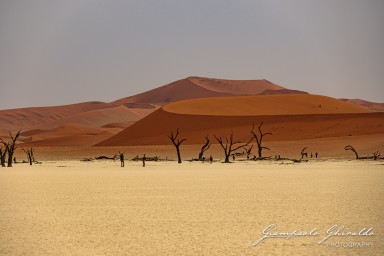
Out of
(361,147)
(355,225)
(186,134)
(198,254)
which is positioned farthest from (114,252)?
(186,134)

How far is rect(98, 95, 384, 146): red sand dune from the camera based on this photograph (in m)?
86.1

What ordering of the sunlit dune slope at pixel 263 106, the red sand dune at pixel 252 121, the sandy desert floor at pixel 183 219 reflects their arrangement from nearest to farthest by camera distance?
the sandy desert floor at pixel 183 219 < the red sand dune at pixel 252 121 < the sunlit dune slope at pixel 263 106

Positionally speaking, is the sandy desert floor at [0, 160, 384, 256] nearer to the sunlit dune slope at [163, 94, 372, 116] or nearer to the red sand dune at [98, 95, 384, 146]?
the red sand dune at [98, 95, 384, 146]

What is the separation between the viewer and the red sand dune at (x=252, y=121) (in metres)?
86.1

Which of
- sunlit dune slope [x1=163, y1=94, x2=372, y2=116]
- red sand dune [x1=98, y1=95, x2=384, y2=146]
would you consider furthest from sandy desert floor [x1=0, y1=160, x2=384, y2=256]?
sunlit dune slope [x1=163, y1=94, x2=372, y2=116]

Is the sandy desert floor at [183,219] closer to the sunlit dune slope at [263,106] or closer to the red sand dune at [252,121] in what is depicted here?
the red sand dune at [252,121]

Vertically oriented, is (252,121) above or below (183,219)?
above

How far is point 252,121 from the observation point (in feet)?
318

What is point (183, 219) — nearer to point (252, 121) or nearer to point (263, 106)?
point (252, 121)

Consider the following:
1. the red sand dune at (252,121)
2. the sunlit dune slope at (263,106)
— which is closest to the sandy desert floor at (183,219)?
the red sand dune at (252,121)

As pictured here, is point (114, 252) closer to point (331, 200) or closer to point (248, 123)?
point (331, 200)

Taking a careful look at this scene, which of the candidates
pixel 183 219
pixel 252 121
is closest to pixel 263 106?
pixel 252 121

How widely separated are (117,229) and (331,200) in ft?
26.1

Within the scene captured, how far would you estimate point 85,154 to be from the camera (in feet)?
266
